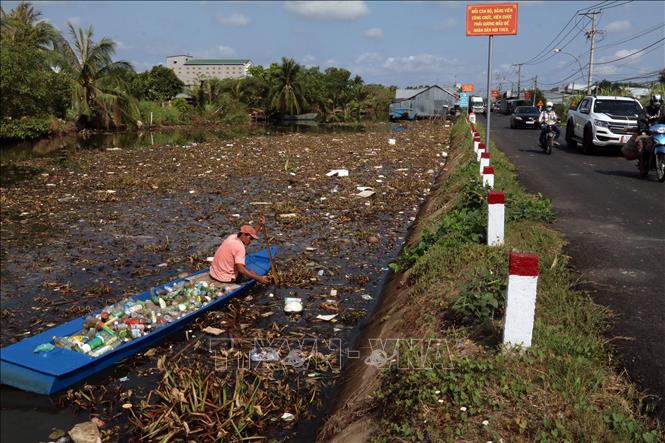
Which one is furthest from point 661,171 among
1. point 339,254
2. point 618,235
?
point 339,254

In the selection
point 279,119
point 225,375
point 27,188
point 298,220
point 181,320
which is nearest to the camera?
point 225,375

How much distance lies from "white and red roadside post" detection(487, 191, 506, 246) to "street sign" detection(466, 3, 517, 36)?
4.72 metres

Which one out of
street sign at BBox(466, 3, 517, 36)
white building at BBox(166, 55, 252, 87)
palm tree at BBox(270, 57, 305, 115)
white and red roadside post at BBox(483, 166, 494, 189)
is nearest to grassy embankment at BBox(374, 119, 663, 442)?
white and red roadside post at BBox(483, 166, 494, 189)

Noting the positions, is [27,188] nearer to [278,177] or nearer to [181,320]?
[278,177]

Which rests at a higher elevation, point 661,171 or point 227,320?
point 661,171

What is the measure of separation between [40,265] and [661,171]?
12289mm

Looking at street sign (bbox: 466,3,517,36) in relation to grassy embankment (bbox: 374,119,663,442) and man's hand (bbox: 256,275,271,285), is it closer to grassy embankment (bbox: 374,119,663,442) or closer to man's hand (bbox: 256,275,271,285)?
grassy embankment (bbox: 374,119,663,442)

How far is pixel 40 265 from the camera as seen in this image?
8.42m

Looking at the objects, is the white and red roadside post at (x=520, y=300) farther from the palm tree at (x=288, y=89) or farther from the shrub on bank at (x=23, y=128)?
the palm tree at (x=288, y=89)

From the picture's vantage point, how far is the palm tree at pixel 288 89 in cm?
5972

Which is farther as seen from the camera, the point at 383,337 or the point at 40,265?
the point at 40,265

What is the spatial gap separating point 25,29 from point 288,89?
1110 inches

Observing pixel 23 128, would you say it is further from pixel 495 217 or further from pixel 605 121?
pixel 495 217

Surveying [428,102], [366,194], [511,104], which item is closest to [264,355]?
[366,194]
